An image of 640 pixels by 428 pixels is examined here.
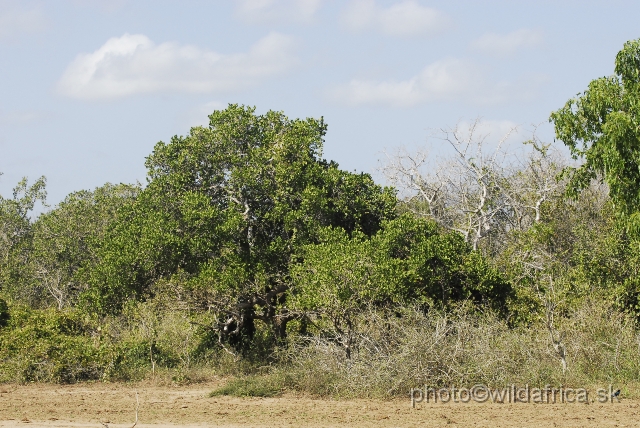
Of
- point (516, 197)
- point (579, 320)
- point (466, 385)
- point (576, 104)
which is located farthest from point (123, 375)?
point (516, 197)

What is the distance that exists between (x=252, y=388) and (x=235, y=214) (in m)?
3.82

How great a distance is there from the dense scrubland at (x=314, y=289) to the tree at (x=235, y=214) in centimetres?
4

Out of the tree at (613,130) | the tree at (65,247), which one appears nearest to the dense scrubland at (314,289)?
the tree at (613,130)

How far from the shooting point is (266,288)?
17.6 meters

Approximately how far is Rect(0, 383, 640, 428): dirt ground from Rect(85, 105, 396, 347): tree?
8.81 feet

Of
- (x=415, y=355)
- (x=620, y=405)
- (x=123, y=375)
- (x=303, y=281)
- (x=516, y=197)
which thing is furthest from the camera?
(x=516, y=197)

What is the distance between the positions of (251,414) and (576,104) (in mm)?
7368

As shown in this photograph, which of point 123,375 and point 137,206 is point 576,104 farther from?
point 123,375

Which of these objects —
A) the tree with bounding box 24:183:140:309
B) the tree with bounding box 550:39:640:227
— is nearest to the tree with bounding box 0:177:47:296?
the tree with bounding box 24:183:140:309

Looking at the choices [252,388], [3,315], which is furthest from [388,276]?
[3,315]

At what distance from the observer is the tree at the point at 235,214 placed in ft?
53.1

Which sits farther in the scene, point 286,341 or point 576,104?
point 286,341

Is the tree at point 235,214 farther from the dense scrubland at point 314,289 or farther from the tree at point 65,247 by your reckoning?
the tree at point 65,247

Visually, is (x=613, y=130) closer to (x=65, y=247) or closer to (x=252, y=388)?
(x=252, y=388)
